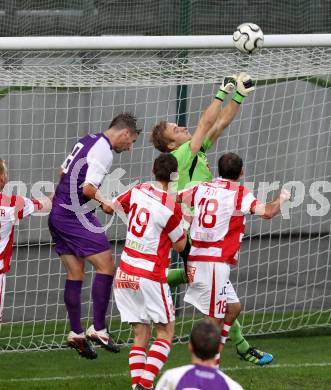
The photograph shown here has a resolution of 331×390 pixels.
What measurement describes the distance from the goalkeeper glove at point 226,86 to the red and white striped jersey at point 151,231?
1.15m

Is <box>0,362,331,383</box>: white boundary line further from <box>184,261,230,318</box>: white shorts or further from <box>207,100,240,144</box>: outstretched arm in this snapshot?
<box>207,100,240,144</box>: outstretched arm

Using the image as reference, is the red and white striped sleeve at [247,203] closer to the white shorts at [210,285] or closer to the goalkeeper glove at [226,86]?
the white shorts at [210,285]

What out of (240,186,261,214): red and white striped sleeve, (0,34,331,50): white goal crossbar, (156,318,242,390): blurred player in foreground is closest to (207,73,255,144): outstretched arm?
(0,34,331,50): white goal crossbar

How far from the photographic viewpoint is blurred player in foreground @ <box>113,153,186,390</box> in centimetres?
768

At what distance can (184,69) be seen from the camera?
9.54 meters

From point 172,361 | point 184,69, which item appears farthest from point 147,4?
point 172,361

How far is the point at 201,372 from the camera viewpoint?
5.36 meters

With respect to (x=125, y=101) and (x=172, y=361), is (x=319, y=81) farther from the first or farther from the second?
(x=172, y=361)

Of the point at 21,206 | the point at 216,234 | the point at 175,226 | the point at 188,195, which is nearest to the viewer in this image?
the point at 175,226

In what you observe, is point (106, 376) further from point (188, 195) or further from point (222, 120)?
point (222, 120)

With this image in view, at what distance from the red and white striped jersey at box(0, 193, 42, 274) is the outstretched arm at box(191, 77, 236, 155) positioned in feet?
4.58

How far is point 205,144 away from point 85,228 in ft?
3.88

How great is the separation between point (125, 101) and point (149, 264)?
349 centimetres

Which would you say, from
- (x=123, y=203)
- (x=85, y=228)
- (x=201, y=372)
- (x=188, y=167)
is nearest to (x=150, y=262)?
(x=123, y=203)
